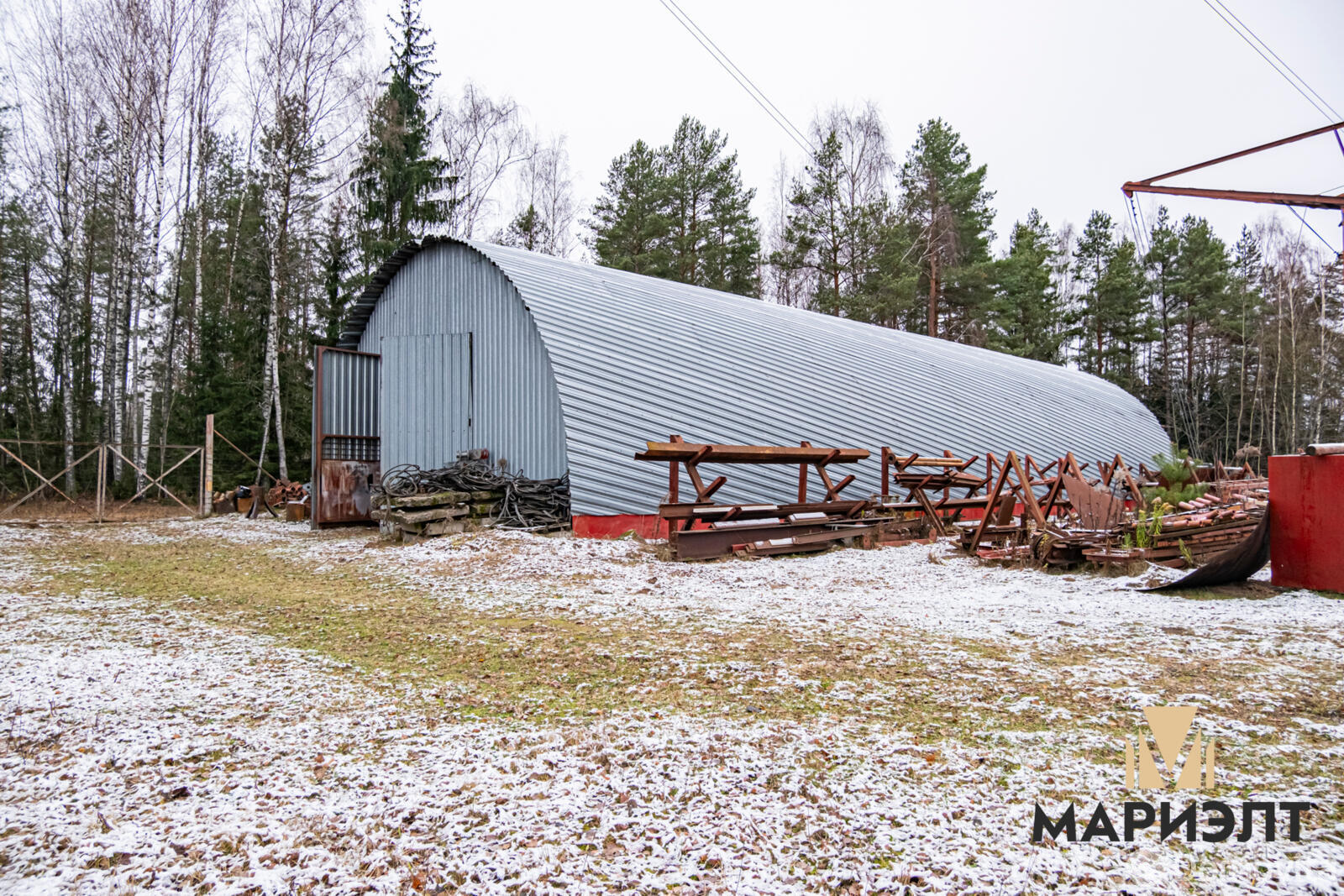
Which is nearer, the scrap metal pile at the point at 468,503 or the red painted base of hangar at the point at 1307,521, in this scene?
the red painted base of hangar at the point at 1307,521

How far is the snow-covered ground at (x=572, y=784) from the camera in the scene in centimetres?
202

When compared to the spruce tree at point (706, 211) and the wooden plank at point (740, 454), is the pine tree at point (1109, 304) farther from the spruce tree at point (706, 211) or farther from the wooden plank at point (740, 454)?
the wooden plank at point (740, 454)

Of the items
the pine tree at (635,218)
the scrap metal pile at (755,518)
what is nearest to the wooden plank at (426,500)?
the scrap metal pile at (755,518)

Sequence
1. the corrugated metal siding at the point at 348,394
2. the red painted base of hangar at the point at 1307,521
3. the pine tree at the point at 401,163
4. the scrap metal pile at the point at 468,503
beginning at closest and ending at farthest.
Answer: the red painted base of hangar at the point at 1307,521 → the scrap metal pile at the point at 468,503 → the corrugated metal siding at the point at 348,394 → the pine tree at the point at 401,163

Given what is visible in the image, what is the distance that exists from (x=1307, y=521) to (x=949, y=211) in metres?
24.6

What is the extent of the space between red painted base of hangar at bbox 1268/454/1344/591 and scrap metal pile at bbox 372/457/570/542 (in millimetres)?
7446

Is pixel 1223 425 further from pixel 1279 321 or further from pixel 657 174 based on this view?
pixel 657 174

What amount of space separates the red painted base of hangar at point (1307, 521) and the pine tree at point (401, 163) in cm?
2016

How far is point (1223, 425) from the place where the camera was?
32125 millimetres

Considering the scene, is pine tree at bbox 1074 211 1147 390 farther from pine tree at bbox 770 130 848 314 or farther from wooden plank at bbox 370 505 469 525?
wooden plank at bbox 370 505 469 525

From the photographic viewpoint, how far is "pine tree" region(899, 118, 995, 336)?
28203 mm

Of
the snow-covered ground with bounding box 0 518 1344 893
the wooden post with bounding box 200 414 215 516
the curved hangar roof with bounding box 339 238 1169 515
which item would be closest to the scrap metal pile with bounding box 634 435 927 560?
the curved hangar roof with bounding box 339 238 1169 515

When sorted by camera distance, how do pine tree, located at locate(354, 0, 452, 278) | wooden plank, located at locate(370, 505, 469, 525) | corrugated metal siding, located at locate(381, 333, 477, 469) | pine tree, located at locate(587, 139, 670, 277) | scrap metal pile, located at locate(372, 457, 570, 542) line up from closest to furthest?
wooden plank, located at locate(370, 505, 469, 525) → scrap metal pile, located at locate(372, 457, 570, 542) → corrugated metal siding, located at locate(381, 333, 477, 469) → pine tree, located at locate(354, 0, 452, 278) → pine tree, located at locate(587, 139, 670, 277)

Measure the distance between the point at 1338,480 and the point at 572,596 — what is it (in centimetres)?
590
